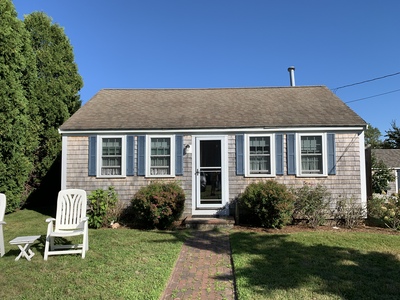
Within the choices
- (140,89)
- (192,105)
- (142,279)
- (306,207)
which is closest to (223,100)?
(192,105)

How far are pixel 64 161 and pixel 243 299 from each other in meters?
7.89

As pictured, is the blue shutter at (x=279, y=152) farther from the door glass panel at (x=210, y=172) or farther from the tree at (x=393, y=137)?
the tree at (x=393, y=137)

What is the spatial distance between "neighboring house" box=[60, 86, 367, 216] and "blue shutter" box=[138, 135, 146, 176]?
33mm

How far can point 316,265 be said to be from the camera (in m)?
4.95

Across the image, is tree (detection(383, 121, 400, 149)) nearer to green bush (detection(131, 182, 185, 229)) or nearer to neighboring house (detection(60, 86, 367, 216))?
neighboring house (detection(60, 86, 367, 216))

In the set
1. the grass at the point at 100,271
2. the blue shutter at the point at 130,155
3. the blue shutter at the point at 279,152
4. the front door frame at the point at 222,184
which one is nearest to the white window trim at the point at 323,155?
the blue shutter at the point at 279,152

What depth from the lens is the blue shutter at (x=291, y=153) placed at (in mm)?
9047

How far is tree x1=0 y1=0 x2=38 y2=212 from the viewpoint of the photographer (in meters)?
9.76

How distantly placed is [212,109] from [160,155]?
272 centimetres

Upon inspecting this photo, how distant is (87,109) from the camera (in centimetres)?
1069

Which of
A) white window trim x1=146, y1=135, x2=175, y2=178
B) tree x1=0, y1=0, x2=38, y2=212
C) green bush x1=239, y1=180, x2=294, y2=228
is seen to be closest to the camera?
green bush x1=239, y1=180, x2=294, y2=228

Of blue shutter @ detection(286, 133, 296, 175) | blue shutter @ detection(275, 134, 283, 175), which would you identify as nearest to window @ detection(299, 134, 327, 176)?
blue shutter @ detection(286, 133, 296, 175)

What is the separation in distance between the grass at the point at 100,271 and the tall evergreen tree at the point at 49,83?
6.47 metres

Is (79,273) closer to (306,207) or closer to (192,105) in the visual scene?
(306,207)
